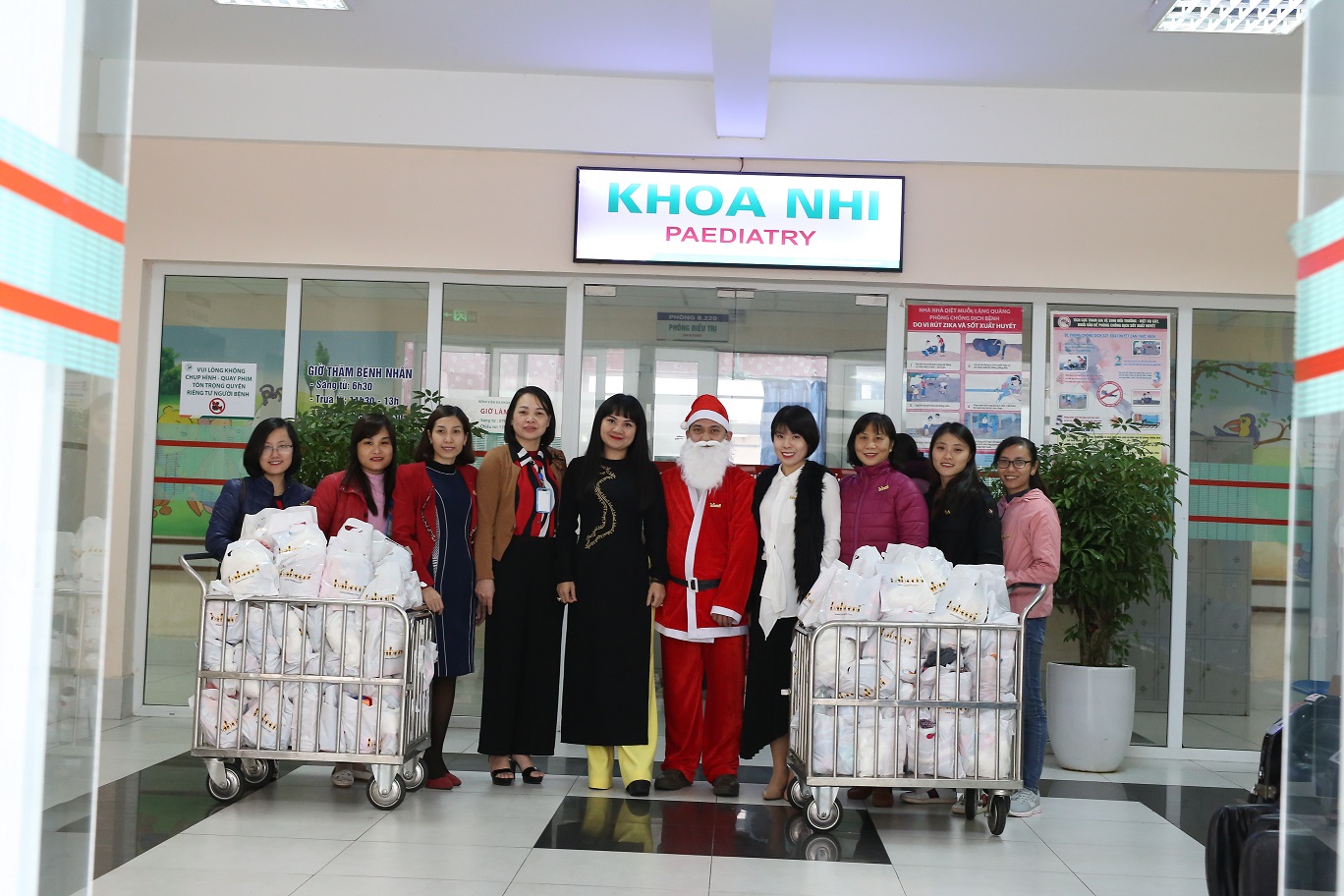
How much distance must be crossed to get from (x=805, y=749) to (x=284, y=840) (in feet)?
5.75

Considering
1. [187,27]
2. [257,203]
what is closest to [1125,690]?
[257,203]

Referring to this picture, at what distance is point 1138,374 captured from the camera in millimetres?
5672

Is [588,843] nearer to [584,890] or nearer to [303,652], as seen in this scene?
[584,890]

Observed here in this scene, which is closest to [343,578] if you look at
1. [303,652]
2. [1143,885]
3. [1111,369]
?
[303,652]

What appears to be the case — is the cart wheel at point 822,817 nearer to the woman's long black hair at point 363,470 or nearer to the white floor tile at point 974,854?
the white floor tile at point 974,854

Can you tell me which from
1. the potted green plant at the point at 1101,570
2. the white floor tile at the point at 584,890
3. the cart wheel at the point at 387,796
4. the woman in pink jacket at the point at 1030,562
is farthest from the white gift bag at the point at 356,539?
the potted green plant at the point at 1101,570

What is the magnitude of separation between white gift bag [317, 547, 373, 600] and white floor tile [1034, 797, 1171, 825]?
2.73m

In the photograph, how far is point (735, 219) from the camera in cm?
555

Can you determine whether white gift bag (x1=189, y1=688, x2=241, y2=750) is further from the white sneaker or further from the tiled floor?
the white sneaker

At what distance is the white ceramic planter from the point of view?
5.11 metres

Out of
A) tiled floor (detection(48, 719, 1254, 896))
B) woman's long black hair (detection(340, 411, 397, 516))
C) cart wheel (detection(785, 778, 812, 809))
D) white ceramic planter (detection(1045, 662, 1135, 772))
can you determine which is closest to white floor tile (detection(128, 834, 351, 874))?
tiled floor (detection(48, 719, 1254, 896))

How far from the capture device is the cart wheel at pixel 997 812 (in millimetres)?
3883

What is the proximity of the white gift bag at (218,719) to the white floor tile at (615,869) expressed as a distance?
120 centimetres

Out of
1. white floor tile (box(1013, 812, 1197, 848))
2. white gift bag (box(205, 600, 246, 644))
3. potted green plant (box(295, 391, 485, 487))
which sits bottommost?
white floor tile (box(1013, 812, 1197, 848))
